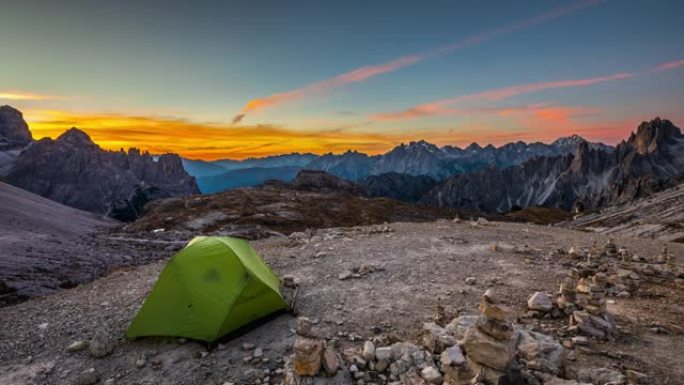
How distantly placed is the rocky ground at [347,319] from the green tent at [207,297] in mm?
448

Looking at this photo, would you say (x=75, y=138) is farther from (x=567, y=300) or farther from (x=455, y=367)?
(x=455, y=367)

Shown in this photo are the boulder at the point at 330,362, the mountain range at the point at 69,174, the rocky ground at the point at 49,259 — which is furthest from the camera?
the mountain range at the point at 69,174

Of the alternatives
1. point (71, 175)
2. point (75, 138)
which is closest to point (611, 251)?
→ point (71, 175)

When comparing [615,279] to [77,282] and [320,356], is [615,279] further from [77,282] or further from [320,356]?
[77,282]

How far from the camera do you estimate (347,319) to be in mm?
12477

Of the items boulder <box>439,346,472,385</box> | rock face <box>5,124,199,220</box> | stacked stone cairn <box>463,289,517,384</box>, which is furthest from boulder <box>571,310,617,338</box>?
rock face <box>5,124,199,220</box>

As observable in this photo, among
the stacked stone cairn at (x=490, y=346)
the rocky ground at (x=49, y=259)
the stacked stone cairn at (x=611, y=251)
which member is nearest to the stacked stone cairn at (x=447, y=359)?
the stacked stone cairn at (x=490, y=346)

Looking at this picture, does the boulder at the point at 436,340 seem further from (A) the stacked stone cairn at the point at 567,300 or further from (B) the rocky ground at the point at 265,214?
(B) the rocky ground at the point at 265,214

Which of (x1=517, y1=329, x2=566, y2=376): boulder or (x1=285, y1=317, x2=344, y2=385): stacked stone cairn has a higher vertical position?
(x1=517, y1=329, x2=566, y2=376): boulder

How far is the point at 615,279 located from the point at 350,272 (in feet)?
35.7

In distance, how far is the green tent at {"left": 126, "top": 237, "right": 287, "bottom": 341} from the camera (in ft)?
37.9

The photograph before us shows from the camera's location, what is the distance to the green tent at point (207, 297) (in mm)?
11562

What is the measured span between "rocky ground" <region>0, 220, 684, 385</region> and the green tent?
448mm

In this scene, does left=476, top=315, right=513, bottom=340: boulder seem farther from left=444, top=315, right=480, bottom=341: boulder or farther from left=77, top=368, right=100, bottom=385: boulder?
left=77, top=368, right=100, bottom=385: boulder
